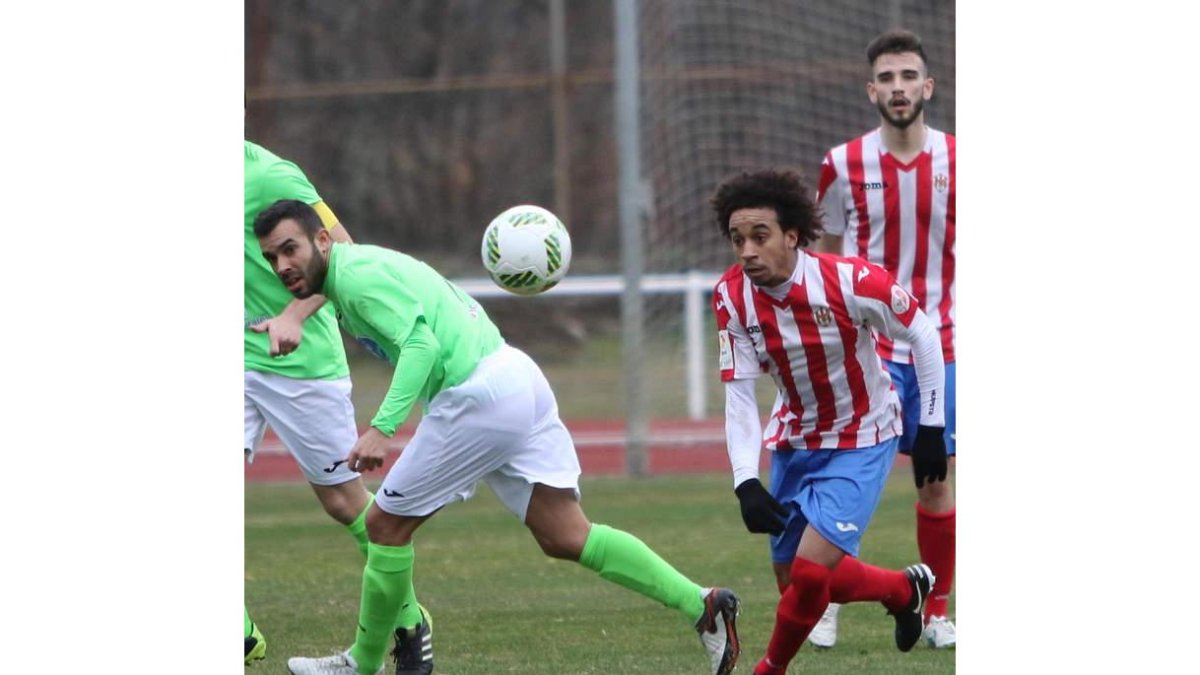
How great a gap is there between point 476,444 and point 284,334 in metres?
0.61

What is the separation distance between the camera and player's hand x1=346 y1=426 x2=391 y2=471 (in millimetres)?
4617

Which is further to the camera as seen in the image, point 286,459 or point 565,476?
point 286,459

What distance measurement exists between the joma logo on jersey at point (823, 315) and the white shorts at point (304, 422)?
64.9 inches

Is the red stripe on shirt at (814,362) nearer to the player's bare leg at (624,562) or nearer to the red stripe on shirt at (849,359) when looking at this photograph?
the red stripe on shirt at (849,359)

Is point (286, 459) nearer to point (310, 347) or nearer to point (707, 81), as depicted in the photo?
point (707, 81)

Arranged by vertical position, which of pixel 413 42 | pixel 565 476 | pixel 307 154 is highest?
pixel 413 42

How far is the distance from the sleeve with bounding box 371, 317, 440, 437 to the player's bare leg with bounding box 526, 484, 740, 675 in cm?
56

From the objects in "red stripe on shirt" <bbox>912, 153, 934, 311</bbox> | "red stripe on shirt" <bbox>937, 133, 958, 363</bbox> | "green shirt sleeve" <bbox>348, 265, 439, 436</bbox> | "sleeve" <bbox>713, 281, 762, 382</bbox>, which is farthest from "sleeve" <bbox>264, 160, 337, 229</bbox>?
"red stripe on shirt" <bbox>937, 133, 958, 363</bbox>

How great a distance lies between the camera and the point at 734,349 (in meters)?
5.17

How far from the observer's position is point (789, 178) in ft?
16.8

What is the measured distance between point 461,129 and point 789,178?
15257 mm

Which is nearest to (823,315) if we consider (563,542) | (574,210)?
(563,542)

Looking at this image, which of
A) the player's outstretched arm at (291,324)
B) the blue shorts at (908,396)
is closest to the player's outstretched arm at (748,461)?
the blue shorts at (908,396)
